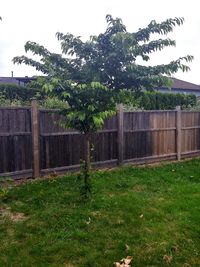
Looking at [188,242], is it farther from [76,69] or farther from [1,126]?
[1,126]

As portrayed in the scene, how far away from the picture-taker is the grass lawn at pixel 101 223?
4.61 m

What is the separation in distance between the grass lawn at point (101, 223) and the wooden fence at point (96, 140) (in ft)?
1.91

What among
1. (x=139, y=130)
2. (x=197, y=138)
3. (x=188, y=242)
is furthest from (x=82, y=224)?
(x=197, y=138)

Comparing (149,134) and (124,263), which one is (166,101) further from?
(124,263)

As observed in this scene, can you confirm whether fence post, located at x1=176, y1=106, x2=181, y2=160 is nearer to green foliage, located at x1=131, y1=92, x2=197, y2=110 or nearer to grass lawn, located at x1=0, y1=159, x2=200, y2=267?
grass lawn, located at x1=0, y1=159, x2=200, y2=267

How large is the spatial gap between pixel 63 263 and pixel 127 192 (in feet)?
10.3

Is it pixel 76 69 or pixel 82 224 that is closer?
pixel 82 224

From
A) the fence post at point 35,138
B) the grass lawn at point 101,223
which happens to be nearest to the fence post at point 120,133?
the grass lawn at point 101,223

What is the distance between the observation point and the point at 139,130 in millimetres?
10102

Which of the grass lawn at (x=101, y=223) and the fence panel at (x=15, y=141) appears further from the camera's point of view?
the fence panel at (x=15, y=141)

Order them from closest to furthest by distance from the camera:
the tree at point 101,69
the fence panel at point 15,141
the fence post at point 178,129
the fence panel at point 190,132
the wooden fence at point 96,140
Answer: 1. the tree at point 101,69
2. the fence panel at point 15,141
3. the wooden fence at point 96,140
4. the fence post at point 178,129
5. the fence panel at point 190,132

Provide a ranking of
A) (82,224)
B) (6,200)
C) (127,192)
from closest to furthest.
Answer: (82,224) → (6,200) → (127,192)

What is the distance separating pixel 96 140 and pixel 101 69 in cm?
283

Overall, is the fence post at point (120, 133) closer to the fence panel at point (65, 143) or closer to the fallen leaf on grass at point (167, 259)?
the fence panel at point (65, 143)
